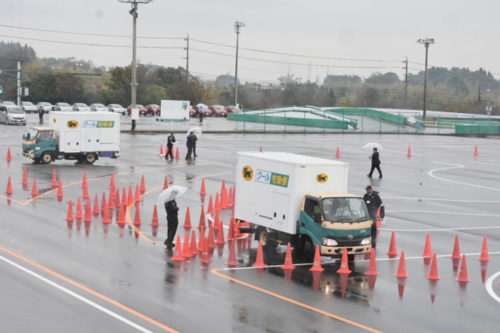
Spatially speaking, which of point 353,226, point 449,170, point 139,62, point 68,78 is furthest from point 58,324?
point 139,62

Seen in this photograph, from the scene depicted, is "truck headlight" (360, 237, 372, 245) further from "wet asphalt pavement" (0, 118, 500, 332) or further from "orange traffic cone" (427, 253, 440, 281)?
"orange traffic cone" (427, 253, 440, 281)

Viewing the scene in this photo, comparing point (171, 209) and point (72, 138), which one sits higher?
point (72, 138)

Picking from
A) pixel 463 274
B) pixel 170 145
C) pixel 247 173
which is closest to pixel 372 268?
pixel 463 274

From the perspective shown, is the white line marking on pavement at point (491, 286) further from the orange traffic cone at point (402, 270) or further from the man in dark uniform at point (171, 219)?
the man in dark uniform at point (171, 219)

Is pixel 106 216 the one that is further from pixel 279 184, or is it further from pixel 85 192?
pixel 279 184

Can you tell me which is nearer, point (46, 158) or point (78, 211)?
point (78, 211)

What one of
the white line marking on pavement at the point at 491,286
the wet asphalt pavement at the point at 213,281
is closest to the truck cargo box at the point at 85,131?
the wet asphalt pavement at the point at 213,281

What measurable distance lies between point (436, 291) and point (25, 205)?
15.3 m

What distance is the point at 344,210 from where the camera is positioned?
19844mm

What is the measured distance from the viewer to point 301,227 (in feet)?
65.8

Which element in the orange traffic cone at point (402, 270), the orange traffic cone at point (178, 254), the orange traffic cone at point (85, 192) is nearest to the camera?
the orange traffic cone at point (402, 270)

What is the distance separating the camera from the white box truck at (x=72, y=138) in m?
39.2

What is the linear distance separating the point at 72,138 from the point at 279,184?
2123 cm

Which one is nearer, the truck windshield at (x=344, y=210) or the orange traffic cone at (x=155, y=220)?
the truck windshield at (x=344, y=210)
